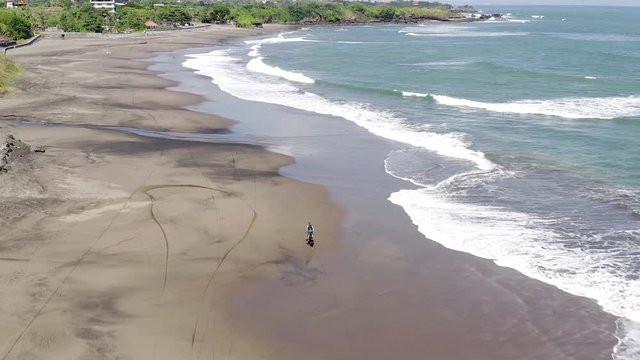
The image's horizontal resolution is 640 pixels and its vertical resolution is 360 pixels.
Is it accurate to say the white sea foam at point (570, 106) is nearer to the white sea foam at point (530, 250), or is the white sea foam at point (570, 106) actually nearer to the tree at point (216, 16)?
the white sea foam at point (530, 250)

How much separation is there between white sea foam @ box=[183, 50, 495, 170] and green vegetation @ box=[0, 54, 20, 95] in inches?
580

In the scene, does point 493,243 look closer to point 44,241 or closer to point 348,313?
point 348,313

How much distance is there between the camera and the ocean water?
17.0 m

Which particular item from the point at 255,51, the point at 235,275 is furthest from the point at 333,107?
the point at 255,51

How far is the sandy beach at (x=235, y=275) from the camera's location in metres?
12.6

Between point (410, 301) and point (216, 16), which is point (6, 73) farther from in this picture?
point (216, 16)

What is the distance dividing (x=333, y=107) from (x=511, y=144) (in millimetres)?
13184

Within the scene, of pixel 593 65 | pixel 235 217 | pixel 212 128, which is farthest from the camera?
pixel 593 65

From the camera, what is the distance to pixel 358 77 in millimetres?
53344

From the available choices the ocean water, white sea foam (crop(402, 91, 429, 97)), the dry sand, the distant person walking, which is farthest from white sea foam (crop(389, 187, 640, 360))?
white sea foam (crop(402, 91, 429, 97))

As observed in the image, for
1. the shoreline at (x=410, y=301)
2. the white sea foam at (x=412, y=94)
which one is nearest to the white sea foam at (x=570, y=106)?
the white sea foam at (x=412, y=94)

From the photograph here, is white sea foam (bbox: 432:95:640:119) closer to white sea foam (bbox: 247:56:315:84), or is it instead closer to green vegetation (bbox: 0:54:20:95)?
white sea foam (bbox: 247:56:315:84)

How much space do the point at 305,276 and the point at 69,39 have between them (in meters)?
81.8

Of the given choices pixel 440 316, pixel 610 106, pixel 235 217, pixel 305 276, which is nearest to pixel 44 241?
pixel 235 217
